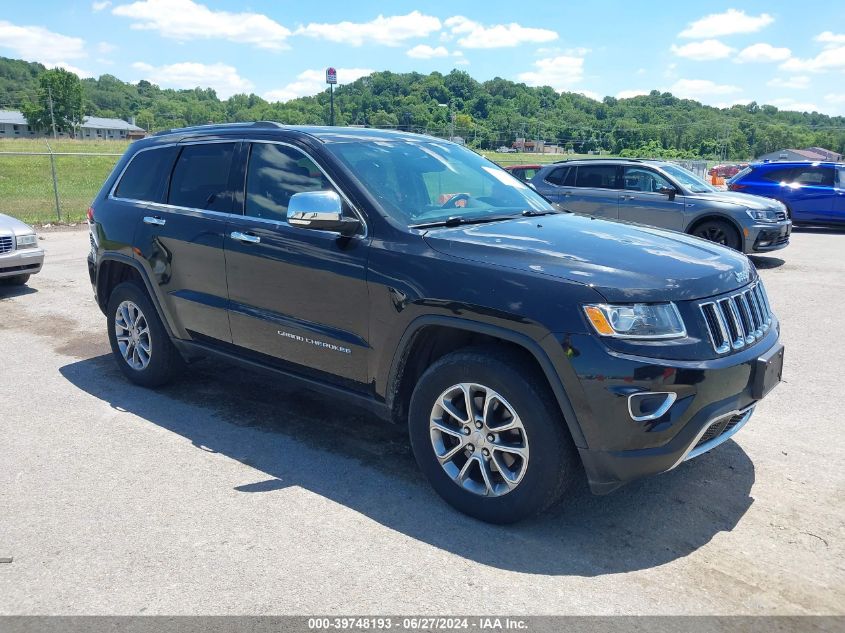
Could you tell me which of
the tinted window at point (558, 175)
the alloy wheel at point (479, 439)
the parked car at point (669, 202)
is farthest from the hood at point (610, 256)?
the tinted window at point (558, 175)

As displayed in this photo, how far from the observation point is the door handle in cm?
438

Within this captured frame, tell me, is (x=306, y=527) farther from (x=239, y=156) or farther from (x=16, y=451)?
(x=239, y=156)

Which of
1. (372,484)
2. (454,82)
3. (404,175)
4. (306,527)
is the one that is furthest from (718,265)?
(454,82)

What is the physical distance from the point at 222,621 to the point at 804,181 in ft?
57.8

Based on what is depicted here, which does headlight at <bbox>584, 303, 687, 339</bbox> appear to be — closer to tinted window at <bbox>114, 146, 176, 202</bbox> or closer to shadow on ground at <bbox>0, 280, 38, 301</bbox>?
tinted window at <bbox>114, 146, 176, 202</bbox>

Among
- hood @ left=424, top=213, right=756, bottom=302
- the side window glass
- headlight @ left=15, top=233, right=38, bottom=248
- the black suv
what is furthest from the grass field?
hood @ left=424, top=213, right=756, bottom=302

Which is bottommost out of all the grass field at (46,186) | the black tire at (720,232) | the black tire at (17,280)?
the grass field at (46,186)

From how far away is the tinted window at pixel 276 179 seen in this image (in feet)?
13.9

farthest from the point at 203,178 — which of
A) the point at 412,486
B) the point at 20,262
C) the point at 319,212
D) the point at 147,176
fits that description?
the point at 20,262

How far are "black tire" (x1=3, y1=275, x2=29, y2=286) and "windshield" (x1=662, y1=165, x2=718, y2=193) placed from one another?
9.93 meters

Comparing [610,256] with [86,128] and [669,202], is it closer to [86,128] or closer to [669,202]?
[669,202]

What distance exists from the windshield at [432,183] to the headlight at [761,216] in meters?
7.91

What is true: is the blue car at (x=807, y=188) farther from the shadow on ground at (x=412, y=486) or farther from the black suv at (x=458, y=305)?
the shadow on ground at (x=412, y=486)

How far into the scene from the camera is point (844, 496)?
378 centimetres
